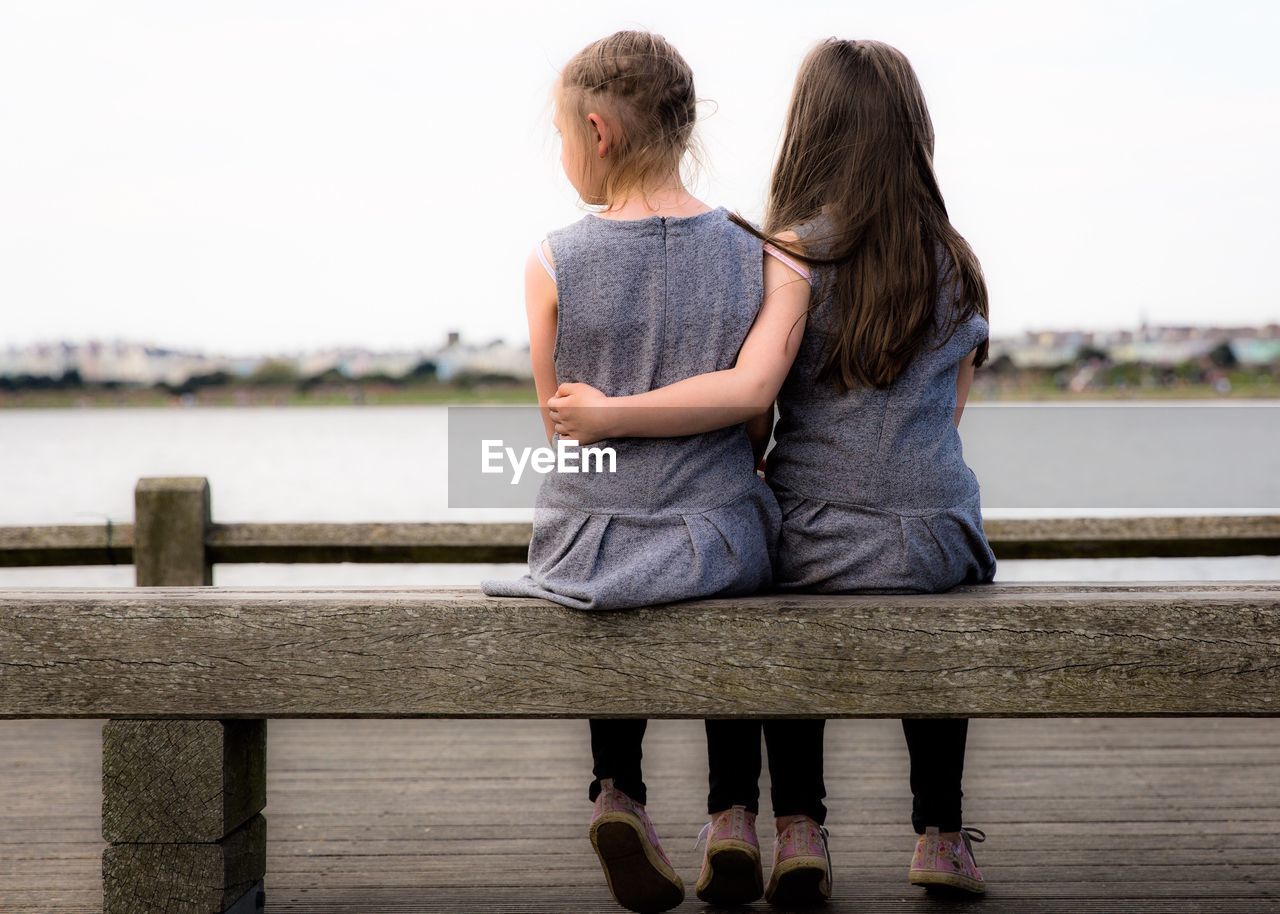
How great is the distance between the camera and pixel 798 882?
2133 millimetres

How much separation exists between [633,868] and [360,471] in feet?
116

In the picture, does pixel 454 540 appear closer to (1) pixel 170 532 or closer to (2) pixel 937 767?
(1) pixel 170 532

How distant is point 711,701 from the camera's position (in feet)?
5.75

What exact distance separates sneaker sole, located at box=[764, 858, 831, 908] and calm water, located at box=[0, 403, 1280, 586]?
154cm

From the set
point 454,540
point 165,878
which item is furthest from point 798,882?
point 454,540

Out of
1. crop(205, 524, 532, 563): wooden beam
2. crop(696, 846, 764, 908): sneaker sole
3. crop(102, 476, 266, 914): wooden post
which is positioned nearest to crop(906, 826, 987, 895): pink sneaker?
crop(696, 846, 764, 908): sneaker sole

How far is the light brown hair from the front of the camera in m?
1.85

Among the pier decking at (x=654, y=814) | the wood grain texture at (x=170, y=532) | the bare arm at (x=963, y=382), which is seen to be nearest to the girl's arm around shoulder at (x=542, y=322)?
the bare arm at (x=963, y=382)

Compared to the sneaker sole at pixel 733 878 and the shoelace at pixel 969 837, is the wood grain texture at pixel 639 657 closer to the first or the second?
the sneaker sole at pixel 733 878

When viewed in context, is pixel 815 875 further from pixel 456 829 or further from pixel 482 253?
pixel 482 253

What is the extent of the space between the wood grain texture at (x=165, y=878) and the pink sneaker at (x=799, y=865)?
0.89m

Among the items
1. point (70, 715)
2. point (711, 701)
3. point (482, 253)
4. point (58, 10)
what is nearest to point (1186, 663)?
point (711, 701)

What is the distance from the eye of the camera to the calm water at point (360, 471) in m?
15.1

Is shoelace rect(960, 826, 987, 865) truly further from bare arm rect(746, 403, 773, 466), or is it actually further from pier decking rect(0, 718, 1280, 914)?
bare arm rect(746, 403, 773, 466)
